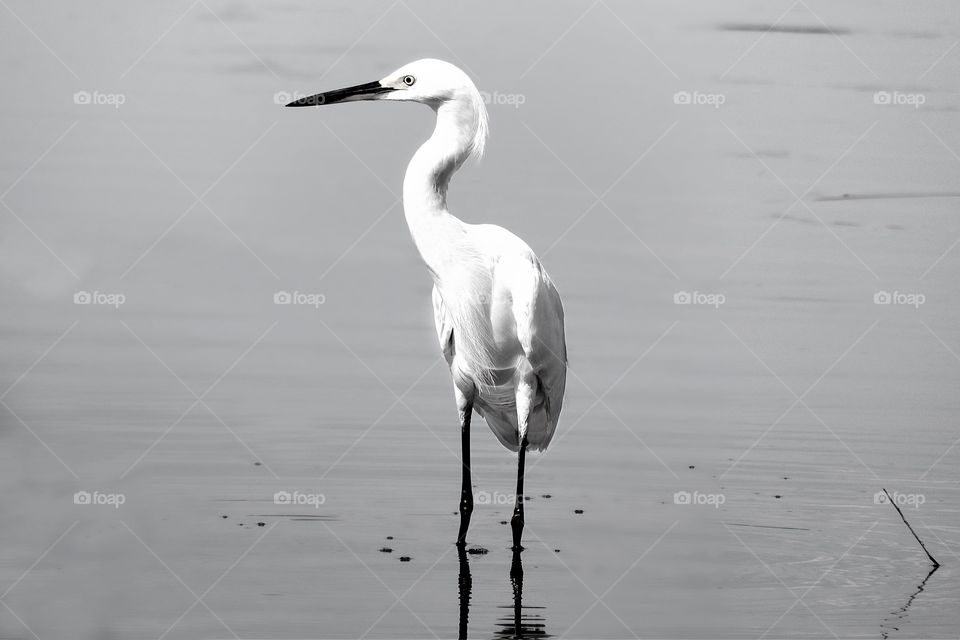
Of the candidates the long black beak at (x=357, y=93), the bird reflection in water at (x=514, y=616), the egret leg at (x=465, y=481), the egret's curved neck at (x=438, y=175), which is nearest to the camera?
the bird reflection in water at (x=514, y=616)

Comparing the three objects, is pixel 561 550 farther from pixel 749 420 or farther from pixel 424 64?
pixel 749 420

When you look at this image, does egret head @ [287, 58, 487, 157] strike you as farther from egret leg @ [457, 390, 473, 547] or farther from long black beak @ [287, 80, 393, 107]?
egret leg @ [457, 390, 473, 547]

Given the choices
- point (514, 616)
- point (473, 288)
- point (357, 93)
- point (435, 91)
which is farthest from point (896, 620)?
point (357, 93)

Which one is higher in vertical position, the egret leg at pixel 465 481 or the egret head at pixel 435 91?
the egret head at pixel 435 91

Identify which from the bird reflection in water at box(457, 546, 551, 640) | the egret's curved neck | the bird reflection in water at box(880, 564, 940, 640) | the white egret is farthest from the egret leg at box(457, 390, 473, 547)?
the bird reflection in water at box(880, 564, 940, 640)

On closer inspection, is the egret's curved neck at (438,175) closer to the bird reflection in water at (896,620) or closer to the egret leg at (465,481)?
the egret leg at (465,481)

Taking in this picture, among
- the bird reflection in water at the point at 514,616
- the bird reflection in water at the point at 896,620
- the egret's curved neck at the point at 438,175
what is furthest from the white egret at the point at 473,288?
the bird reflection in water at the point at 896,620

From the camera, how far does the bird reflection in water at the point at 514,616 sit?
669 cm

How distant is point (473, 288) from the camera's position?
28.2ft

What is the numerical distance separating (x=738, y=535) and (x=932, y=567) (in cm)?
119

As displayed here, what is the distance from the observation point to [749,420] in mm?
11484

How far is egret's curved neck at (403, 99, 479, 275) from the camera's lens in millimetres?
8289

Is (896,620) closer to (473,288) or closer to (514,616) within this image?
(514,616)

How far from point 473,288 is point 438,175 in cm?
73
